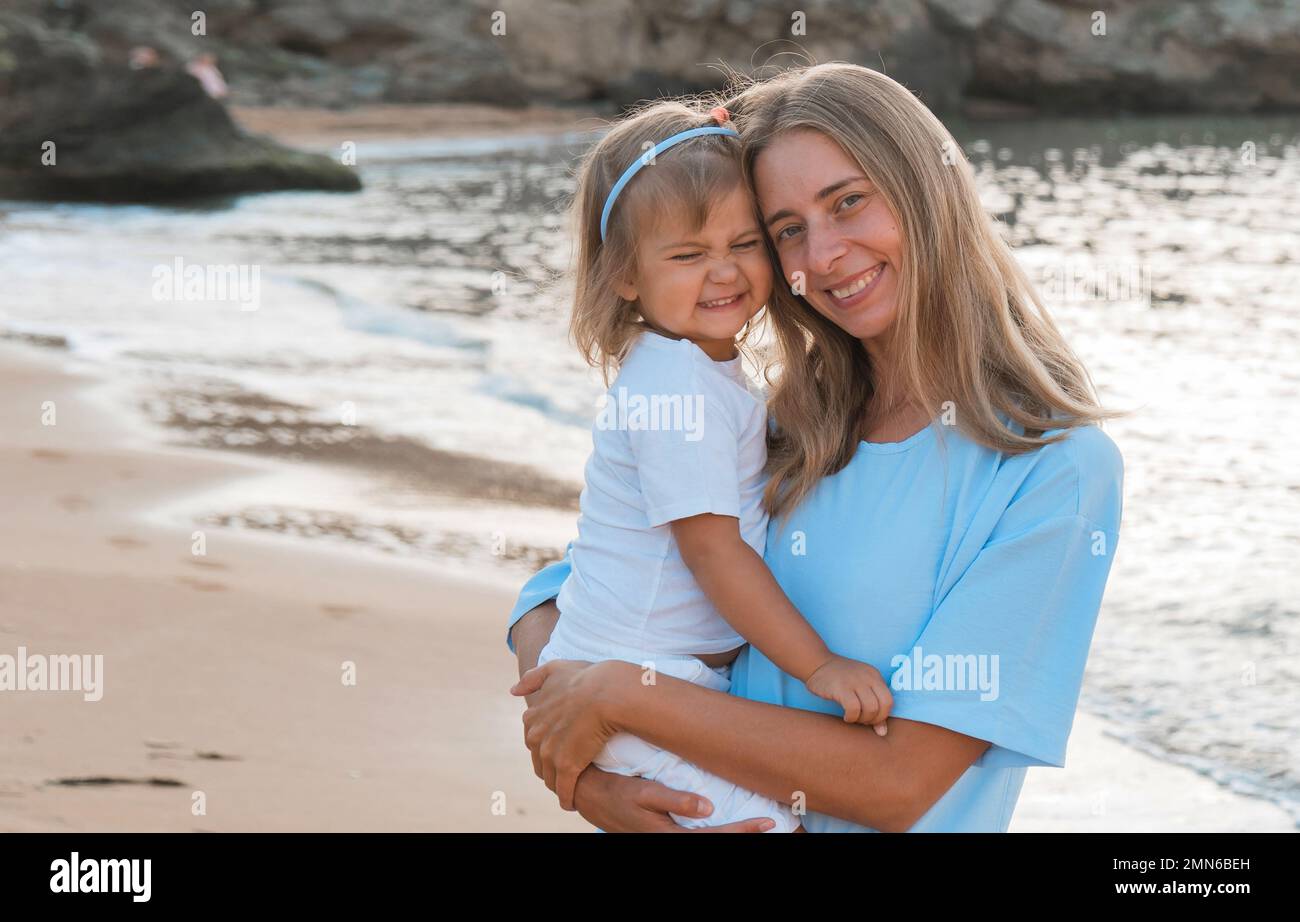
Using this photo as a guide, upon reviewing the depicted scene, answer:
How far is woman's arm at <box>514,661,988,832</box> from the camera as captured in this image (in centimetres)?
208

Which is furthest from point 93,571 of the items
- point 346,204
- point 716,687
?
point 346,204

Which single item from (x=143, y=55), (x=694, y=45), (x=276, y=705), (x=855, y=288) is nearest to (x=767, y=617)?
(x=855, y=288)

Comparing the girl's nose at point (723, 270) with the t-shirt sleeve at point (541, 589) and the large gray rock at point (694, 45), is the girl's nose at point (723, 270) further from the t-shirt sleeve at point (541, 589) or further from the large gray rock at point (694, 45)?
the large gray rock at point (694, 45)

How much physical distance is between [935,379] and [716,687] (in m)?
0.65

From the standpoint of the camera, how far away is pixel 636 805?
230cm

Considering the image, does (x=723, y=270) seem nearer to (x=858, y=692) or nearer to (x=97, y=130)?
(x=858, y=692)

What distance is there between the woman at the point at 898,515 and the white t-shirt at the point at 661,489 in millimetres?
66

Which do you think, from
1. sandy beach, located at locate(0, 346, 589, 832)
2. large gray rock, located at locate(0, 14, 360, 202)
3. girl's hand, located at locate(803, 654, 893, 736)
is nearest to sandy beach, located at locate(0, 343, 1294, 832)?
sandy beach, located at locate(0, 346, 589, 832)

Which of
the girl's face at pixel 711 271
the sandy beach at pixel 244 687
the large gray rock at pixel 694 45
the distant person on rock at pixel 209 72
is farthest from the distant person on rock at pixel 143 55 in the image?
the girl's face at pixel 711 271

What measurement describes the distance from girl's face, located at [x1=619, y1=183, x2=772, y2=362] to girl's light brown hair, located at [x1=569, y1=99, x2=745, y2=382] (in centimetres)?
3

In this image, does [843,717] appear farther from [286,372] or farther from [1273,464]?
[286,372]

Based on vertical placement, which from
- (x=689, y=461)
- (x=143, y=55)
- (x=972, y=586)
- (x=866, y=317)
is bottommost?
(x=972, y=586)

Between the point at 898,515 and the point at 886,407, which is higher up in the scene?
the point at 886,407

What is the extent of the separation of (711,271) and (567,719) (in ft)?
2.72
